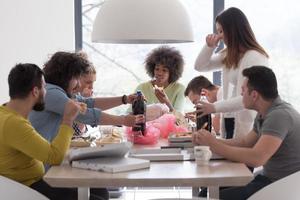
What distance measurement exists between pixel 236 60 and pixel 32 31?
2.02m

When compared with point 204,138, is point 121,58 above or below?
above

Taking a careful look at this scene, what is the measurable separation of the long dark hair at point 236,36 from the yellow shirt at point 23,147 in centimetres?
106

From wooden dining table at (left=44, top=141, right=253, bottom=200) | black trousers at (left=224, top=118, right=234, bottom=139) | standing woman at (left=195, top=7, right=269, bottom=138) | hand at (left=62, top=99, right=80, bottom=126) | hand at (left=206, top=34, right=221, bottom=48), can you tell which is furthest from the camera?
hand at (left=206, top=34, right=221, bottom=48)

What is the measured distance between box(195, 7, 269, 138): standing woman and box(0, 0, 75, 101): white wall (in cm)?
164

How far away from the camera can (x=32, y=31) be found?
4.18 metres

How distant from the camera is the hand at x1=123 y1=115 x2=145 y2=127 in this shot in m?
2.67

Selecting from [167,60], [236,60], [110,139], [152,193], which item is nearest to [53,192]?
[110,139]

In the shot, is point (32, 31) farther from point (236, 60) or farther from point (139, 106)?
point (236, 60)

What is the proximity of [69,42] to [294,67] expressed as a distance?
2001mm

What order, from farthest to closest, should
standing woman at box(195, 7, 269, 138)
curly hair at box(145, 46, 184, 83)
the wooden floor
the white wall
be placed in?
the wooden floor < curly hair at box(145, 46, 184, 83) < the white wall < standing woman at box(195, 7, 269, 138)

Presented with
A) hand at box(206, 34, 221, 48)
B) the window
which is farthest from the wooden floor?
hand at box(206, 34, 221, 48)

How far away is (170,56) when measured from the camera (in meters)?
4.25

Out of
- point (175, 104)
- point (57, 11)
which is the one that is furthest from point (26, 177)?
point (57, 11)

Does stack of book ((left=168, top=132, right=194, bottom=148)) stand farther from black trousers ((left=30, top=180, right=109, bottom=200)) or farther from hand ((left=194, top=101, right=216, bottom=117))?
black trousers ((left=30, top=180, right=109, bottom=200))
